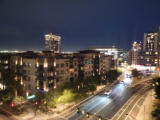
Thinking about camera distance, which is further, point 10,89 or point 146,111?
point 10,89

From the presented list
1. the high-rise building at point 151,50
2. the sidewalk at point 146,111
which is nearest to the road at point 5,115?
the sidewalk at point 146,111

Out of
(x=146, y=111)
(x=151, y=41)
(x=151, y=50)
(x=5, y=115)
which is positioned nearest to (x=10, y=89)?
(x=5, y=115)

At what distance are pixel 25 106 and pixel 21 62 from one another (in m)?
17.0

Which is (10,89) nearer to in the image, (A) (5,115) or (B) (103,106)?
(A) (5,115)

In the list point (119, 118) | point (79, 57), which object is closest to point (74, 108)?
point (119, 118)

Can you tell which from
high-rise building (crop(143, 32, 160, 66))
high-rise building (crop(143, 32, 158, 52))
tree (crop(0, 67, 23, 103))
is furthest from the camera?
high-rise building (crop(143, 32, 158, 52))

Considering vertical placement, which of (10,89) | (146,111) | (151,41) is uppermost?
(151,41)

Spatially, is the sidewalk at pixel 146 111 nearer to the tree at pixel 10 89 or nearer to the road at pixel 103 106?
the road at pixel 103 106

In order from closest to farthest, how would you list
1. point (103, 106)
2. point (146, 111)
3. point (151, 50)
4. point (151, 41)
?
point (146, 111)
point (103, 106)
point (151, 50)
point (151, 41)

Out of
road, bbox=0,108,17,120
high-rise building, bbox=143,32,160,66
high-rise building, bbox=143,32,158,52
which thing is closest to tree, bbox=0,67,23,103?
road, bbox=0,108,17,120

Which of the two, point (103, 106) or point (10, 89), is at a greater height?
point (10, 89)

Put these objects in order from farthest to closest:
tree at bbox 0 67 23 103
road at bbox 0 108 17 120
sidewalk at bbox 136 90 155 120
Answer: tree at bbox 0 67 23 103 → sidewalk at bbox 136 90 155 120 → road at bbox 0 108 17 120

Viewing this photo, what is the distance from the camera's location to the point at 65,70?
1763 inches

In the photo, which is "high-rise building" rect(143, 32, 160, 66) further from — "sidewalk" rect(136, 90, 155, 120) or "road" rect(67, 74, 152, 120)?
"sidewalk" rect(136, 90, 155, 120)
